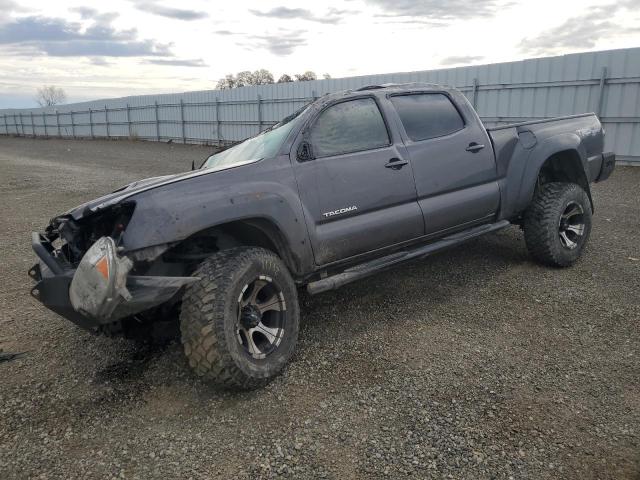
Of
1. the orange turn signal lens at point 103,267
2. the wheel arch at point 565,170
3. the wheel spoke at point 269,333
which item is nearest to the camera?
the orange turn signal lens at point 103,267

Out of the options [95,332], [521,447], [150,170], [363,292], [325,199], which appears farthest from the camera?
[150,170]

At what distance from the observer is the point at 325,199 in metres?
3.64

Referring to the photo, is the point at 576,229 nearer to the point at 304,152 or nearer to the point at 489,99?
the point at 304,152

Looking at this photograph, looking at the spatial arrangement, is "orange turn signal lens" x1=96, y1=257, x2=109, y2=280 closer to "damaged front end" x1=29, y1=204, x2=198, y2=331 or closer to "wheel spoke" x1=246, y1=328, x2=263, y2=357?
"damaged front end" x1=29, y1=204, x2=198, y2=331

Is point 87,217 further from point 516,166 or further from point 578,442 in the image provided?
point 516,166

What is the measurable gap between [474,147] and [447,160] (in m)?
0.39

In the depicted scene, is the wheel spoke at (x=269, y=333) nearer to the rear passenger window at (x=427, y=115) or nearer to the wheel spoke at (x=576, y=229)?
the rear passenger window at (x=427, y=115)

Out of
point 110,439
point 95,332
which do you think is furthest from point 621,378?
point 95,332

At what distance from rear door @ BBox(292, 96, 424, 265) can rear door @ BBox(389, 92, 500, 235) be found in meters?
0.16

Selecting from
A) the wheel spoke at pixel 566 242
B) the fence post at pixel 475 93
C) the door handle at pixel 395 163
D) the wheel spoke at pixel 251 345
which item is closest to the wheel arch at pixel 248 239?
the wheel spoke at pixel 251 345

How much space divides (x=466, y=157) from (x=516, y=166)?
2.14 ft

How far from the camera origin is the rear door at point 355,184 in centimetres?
363

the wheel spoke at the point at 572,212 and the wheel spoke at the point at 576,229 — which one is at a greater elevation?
the wheel spoke at the point at 572,212

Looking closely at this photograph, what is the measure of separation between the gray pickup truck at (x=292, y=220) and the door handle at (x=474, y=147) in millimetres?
13
